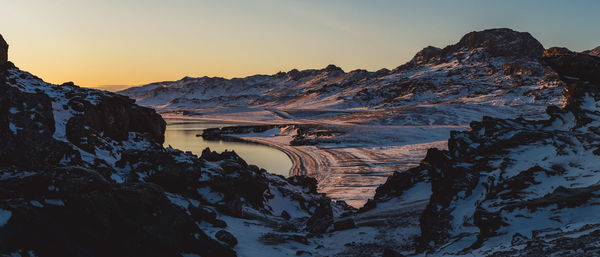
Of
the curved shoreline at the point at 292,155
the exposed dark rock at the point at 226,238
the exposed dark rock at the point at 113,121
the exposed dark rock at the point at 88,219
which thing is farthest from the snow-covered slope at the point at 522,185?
the curved shoreline at the point at 292,155

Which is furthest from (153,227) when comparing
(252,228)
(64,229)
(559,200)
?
(559,200)

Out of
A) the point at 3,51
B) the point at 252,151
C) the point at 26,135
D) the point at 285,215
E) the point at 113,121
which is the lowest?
the point at 252,151

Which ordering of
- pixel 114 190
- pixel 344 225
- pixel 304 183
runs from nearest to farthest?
pixel 114 190 → pixel 344 225 → pixel 304 183

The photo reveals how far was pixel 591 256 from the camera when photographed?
32.4 ft

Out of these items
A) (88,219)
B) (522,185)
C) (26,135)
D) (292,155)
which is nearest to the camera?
(88,219)

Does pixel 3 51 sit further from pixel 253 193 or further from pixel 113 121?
pixel 253 193

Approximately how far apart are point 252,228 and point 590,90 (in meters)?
20.3

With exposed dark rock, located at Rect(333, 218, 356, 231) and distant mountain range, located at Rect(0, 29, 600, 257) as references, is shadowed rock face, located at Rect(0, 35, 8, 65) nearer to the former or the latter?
distant mountain range, located at Rect(0, 29, 600, 257)

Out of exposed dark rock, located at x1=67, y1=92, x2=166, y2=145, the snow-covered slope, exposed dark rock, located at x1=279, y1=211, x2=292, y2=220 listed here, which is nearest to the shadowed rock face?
exposed dark rock, located at x1=67, y1=92, x2=166, y2=145

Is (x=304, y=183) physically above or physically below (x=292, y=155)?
above

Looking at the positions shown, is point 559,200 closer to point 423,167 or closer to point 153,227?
point 153,227

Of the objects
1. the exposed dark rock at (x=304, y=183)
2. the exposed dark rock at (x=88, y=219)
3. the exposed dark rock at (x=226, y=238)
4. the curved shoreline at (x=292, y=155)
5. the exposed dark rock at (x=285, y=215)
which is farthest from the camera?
the curved shoreline at (x=292, y=155)

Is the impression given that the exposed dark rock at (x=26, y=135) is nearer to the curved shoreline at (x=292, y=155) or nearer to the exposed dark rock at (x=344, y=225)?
the exposed dark rock at (x=344, y=225)

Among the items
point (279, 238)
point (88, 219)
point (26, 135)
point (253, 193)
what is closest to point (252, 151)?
point (253, 193)
